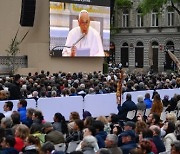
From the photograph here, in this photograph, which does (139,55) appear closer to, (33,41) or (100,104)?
(33,41)

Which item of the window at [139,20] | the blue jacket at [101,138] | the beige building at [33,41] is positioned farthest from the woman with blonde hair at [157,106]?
the window at [139,20]

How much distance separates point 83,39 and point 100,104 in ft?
59.8

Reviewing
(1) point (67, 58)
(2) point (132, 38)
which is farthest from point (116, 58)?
(1) point (67, 58)

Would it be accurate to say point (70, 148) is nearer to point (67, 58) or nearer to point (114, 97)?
point (114, 97)

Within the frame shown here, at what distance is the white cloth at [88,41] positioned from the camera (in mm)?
36844

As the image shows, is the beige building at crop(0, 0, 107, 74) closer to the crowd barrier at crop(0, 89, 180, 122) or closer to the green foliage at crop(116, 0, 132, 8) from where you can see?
the crowd barrier at crop(0, 89, 180, 122)

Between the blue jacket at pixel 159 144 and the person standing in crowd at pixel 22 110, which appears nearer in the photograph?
the blue jacket at pixel 159 144

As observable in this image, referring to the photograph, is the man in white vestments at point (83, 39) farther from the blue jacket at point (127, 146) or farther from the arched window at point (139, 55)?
the arched window at point (139, 55)

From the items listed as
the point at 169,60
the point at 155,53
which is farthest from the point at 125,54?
the point at 169,60

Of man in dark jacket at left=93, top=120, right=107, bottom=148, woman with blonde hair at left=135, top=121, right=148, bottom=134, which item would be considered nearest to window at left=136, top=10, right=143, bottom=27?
woman with blonde hair at left=135, top=121, right=148, bottom=134

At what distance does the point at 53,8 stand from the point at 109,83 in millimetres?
14304

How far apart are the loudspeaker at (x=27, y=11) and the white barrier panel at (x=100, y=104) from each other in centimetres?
1784

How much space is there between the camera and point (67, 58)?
125ft

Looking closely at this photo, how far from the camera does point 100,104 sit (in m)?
19.5
